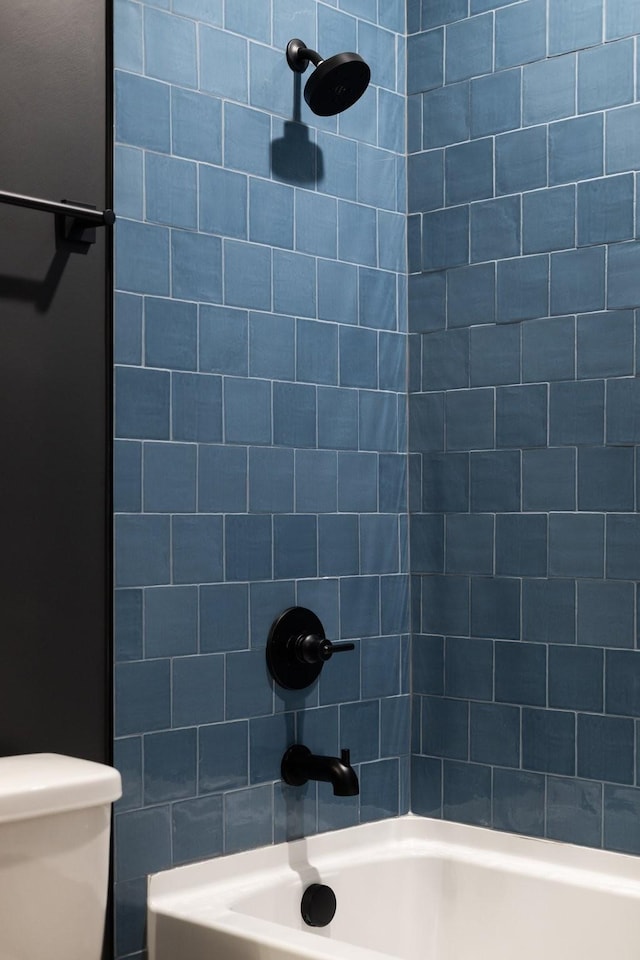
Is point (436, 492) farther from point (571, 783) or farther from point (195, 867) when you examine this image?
point (195, 867)

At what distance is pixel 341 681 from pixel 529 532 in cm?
53

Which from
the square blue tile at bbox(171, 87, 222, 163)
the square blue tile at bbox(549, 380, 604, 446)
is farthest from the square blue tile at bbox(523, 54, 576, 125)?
the square blue tile at bbox(171, 87, 222, 163)

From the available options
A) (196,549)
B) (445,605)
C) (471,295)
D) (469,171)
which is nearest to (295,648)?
(196,549)

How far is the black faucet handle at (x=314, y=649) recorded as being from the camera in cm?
241

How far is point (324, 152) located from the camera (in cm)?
258

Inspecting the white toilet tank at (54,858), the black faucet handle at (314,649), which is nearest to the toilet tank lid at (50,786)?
the white toilet tank at (54,858)

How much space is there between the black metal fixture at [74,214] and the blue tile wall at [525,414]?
0.93m

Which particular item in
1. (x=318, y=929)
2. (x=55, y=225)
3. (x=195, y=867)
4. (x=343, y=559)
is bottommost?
(x=318, y=929)

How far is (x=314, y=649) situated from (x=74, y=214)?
99 cm

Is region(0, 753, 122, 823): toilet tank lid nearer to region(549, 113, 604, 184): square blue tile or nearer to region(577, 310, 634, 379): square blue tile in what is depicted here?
region(577, 310, 634, 379): square blue tile

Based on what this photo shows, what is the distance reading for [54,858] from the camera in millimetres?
1745

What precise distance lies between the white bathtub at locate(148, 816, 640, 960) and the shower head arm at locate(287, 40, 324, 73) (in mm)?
1636

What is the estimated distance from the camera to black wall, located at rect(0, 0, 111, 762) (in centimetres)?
198

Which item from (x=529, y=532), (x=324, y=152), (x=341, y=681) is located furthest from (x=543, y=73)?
(x=341, y=681)
